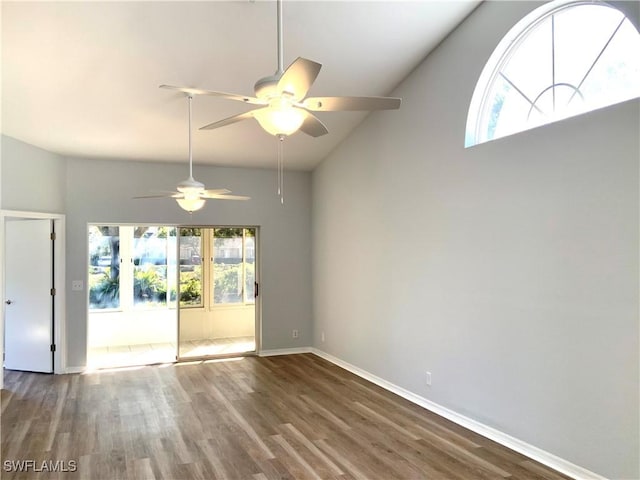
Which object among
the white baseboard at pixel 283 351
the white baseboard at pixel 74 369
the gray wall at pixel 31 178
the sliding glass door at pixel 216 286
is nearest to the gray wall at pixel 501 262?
the white baseboard at pixel 283 351

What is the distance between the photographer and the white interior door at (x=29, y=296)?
19.6ft

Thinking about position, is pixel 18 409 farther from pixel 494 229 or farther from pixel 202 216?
pixel 494 229

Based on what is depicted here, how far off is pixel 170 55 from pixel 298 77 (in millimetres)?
2454

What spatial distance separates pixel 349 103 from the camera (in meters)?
2.35

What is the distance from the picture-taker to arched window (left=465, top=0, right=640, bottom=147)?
303 cm

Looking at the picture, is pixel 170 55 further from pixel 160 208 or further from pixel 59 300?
pixel 59 300

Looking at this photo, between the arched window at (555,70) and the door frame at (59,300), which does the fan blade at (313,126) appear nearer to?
the arched window at (555,70)

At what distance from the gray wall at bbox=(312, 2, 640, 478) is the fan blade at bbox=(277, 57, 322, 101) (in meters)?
2.05

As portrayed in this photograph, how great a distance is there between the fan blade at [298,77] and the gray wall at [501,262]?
2.05 metres

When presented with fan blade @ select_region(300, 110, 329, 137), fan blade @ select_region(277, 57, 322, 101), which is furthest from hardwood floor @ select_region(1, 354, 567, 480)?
fan blade @ select_region(277, 57, 322, 101)

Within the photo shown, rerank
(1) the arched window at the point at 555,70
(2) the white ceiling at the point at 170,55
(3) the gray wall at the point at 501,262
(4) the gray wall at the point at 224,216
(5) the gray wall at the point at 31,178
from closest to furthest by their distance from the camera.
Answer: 1. (3) the gray wall at the point at 501,262
2. (1) the arched window at the point at 555,70
3. (2) the white ceiling at the point at 170,55
4. (5) the gray wall at the point at 31,178
5. (4) the gray wall at the point at 224,216

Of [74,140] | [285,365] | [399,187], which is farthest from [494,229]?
[74,140]

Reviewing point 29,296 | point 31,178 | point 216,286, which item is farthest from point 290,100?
point 216,286

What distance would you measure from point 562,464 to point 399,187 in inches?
116
